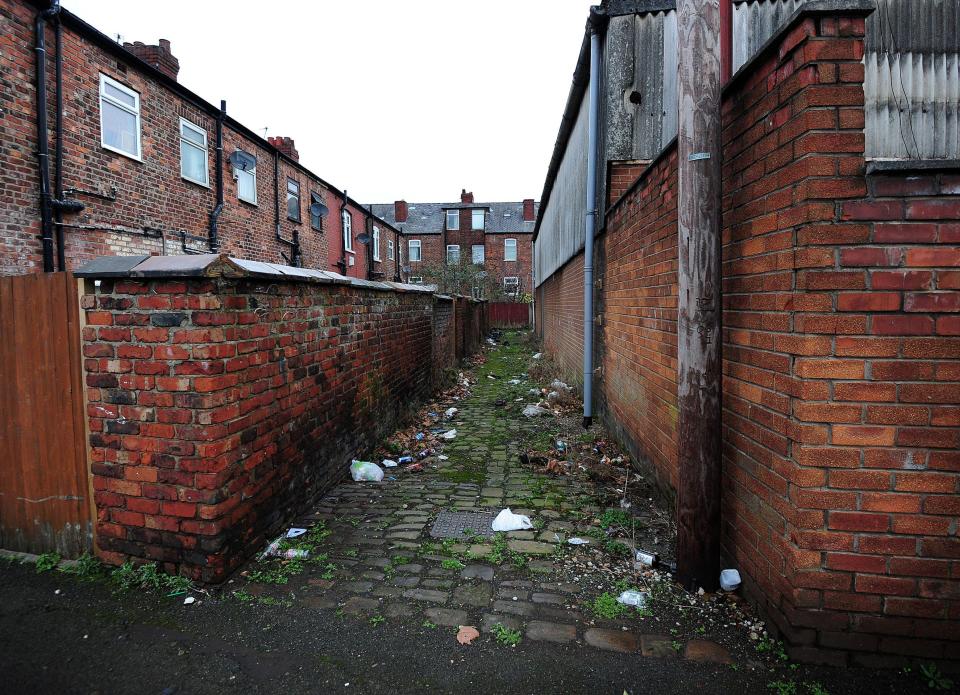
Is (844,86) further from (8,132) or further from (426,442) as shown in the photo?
(8,132)

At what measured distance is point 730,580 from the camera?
266 cm

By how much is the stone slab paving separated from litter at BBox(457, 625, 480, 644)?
44 mm

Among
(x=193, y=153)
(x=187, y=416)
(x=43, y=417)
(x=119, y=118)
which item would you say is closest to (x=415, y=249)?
(x=193, y=153)

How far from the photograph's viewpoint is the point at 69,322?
113 inches

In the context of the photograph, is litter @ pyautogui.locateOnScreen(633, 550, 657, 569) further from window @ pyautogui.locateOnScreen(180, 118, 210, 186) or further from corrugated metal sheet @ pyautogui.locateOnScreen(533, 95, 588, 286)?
window @ pyautogui.locateOnScreen(180, 118, 210, 186)

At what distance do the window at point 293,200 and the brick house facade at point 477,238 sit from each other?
2192 centimetres

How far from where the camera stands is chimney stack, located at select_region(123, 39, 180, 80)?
11.3 metres

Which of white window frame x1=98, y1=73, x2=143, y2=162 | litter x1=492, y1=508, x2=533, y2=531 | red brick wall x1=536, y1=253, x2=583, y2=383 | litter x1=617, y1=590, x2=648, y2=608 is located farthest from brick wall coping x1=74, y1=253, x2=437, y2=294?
white window frame x1=98, y1=73, x2=143, y2=162

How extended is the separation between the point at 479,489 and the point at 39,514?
3.12m

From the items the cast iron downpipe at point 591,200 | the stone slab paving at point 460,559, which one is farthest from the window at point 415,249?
the stone slab paving at point 460,559

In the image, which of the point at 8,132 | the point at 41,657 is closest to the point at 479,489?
the point at 41,657

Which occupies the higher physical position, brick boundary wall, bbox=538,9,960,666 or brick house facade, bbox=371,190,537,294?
brick house facade, bbox=371,190,537,294

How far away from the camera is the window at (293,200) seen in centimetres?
1653

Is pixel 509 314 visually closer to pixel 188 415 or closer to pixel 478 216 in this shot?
pixel 478 216
